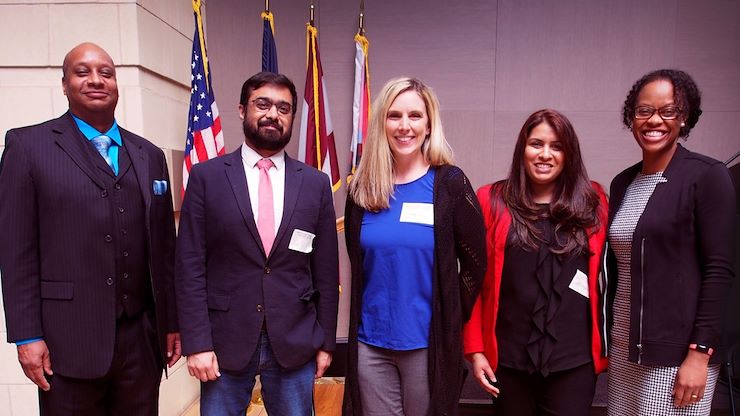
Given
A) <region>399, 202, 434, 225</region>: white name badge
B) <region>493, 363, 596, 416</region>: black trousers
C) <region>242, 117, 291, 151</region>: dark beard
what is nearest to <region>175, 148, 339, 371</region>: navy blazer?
<region>242, 117, 291, 151</region>: dark beard

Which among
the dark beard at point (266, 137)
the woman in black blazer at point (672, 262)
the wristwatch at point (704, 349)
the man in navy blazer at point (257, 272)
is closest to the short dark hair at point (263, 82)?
the man in navy blazer at point (257, 272)

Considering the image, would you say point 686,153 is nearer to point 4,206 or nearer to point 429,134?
point 429,134

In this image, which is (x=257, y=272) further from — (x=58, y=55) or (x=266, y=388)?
(x=58, y=55)

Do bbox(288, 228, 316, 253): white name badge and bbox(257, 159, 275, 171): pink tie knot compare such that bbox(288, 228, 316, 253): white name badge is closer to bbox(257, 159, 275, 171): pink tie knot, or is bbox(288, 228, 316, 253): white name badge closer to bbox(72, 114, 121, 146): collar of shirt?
bbox(257, 159, 275, 171): pink tie knot

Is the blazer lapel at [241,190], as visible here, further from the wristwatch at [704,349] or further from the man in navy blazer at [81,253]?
the wristwatch at [704,349]

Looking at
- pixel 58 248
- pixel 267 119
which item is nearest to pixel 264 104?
pixel 267 119

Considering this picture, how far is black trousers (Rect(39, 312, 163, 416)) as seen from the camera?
4.39 feet

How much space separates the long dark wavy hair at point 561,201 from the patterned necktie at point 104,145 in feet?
4.47

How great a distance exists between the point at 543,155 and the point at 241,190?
1.06m

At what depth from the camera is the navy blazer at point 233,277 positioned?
139 cm

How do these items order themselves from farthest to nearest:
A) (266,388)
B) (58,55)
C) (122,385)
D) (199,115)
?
(199,115)
(58,55)
(266,388)
(122,385)

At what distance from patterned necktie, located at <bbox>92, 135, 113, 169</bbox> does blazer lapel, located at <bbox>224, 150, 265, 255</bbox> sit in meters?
0.38

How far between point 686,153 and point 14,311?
222cm

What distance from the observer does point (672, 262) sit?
1.37 metres
